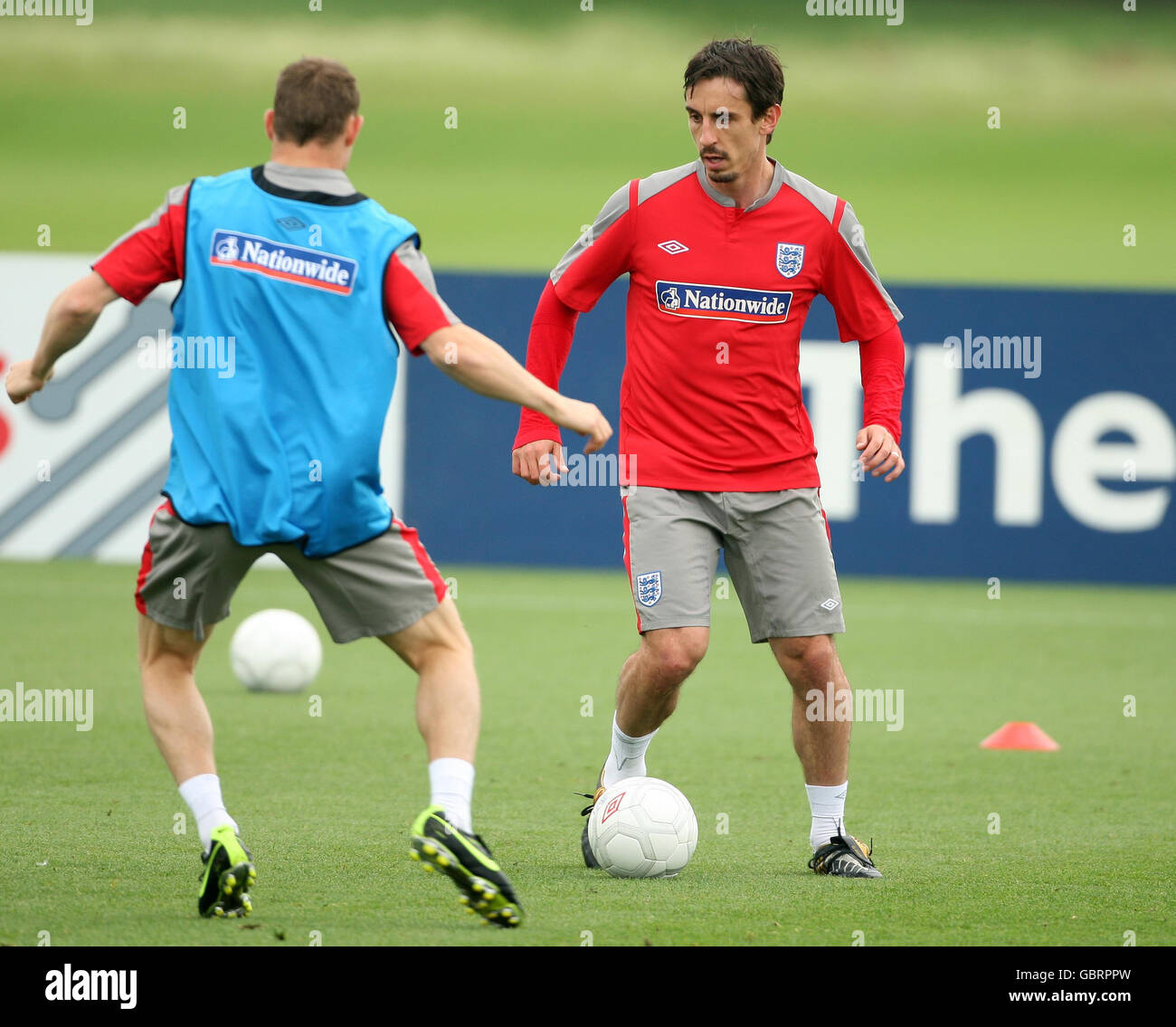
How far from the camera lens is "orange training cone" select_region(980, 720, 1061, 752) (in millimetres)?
7859

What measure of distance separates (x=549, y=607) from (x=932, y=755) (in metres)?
5.18

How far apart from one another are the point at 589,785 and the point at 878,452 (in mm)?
2108

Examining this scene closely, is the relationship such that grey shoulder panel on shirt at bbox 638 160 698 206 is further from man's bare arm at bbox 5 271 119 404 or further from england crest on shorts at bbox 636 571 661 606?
man's bare arm at bbox 5 271 119 404

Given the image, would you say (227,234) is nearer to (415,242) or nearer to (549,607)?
(415,242)

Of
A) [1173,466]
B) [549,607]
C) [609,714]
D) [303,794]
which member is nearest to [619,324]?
[549,607]

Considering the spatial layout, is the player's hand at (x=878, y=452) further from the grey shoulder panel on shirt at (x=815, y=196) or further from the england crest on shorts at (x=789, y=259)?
the grey shoulder panel on shirt at (x=815, y=196)

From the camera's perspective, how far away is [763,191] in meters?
5.45

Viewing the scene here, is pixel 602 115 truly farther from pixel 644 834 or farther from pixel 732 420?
pixel 644 834

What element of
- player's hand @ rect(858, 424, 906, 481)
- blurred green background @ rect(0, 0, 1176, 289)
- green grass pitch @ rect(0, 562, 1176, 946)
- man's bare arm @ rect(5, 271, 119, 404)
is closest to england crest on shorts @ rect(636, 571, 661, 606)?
player's hand @ rect(858, 424, 906, 481)

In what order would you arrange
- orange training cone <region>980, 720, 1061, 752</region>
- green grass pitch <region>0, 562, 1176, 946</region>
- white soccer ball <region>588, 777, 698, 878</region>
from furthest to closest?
orange training cone <region>980, 720, 1061, 752</region>, white soccer ball <region>588, 777, 698, 878</region>, green grass pitch <region>0, 562, 1176, 946</region>

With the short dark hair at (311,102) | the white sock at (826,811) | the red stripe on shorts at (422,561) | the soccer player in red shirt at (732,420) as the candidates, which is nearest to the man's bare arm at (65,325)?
the short dark hair at (311,102)

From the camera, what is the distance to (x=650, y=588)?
530 cm

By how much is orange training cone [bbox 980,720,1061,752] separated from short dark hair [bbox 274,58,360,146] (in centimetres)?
482
